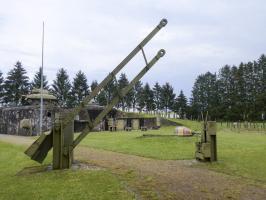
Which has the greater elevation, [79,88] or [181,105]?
[79,88]

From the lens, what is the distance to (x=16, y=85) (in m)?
72.4

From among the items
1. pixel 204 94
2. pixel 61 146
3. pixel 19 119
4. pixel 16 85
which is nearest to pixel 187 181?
pixel 61 146

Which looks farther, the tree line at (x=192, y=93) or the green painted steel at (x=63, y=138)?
the tree line at (x=192, y=93)

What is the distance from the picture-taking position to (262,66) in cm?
7869

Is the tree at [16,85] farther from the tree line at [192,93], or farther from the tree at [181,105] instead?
Answer: the tree at [181,105]

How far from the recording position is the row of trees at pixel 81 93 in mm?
71688

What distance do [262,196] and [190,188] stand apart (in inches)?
59.0

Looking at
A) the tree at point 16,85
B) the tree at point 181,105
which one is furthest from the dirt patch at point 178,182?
the tree at point 181,105

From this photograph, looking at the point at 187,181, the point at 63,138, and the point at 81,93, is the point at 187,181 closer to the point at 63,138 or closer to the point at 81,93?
the point at 63,138

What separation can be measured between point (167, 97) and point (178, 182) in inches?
3033

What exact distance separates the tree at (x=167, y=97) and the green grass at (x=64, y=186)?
75.8 m

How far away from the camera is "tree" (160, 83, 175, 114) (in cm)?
8475

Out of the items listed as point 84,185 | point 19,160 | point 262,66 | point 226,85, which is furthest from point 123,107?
point 84,185

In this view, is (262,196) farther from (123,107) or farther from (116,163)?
(123,107)
